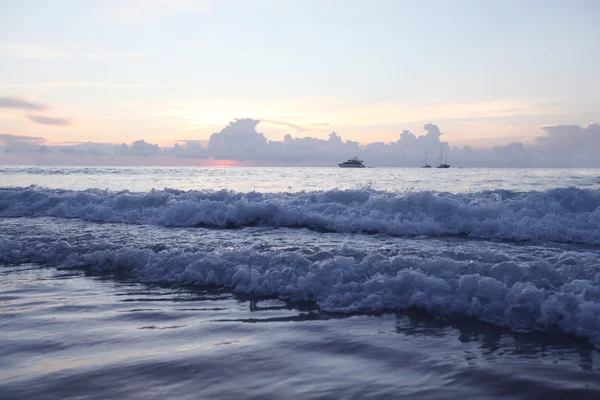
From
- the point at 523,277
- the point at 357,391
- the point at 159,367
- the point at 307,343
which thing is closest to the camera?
the point at 357,391

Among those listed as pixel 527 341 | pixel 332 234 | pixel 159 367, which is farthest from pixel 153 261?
pixel 527 341

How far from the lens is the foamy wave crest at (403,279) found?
530cm

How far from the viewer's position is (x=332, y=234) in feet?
41.3

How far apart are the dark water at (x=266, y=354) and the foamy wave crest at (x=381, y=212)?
25.0 feet

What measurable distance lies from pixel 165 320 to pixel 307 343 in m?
1.89

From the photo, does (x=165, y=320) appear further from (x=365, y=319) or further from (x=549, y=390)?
(x=549, y=390)

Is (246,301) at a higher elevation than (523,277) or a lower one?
lower

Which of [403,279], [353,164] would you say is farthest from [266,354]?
[353,164]

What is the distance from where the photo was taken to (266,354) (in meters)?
4.36

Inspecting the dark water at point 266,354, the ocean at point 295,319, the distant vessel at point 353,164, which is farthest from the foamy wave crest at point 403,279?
the distant vessel at point 353,164

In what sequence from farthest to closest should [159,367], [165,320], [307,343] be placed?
[165,320]
[307,343]
[159,367]

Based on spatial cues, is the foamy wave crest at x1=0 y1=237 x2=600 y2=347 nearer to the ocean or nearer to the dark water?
the ocean

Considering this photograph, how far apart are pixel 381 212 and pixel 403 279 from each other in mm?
8083

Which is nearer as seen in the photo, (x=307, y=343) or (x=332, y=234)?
(x=307, y=343)
